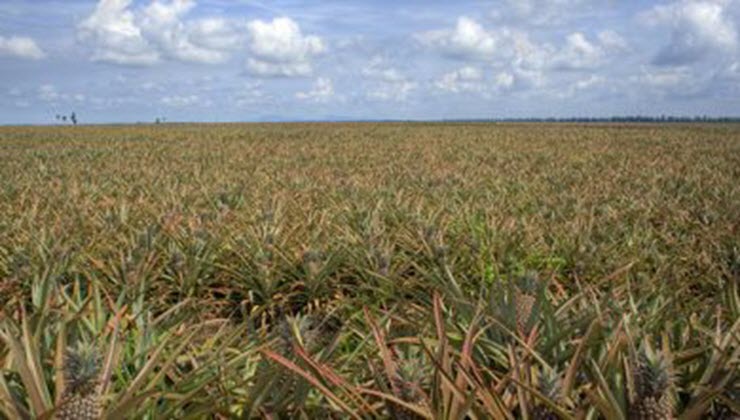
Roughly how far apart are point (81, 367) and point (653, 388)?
1.68m

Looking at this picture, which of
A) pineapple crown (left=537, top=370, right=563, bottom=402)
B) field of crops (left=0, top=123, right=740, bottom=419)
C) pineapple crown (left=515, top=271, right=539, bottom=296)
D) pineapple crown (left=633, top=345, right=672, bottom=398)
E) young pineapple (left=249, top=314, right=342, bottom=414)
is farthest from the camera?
pineapple crown (left=515, top=271, right=539, bottom=296)

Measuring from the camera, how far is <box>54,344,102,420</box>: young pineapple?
5.75 feet

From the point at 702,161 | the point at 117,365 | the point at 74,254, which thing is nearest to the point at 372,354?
the point at 117,365

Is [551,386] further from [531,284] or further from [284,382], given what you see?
[531,284]

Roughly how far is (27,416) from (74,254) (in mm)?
3630

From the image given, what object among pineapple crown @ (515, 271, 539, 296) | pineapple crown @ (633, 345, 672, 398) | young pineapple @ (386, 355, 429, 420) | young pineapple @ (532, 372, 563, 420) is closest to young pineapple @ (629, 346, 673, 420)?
pineapple crown @ (633, 345, 672, 398)

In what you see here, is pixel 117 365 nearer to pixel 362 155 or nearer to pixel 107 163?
pixel 107 163

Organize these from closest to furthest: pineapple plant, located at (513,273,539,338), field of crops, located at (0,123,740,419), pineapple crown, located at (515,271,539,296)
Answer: field of crops, located at (0,123,740,419) → pineapple plant, located at (513,273,539,338) → pineapple crown, located at (515,271,539,296)

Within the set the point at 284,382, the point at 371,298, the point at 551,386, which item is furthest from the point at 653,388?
the point at 371,298

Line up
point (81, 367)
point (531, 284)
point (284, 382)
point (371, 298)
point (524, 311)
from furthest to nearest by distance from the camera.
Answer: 1. point (371, 298)
2. point (531, 284)
3. point (524, 311)
4. point (284, 382)
5. point (81, 367)

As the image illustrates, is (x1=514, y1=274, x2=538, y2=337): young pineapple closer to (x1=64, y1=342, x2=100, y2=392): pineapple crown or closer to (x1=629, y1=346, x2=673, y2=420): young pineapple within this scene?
(x1=629, y1=346, x2=673, y2=420): young pineapple

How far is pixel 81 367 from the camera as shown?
1.76 metres

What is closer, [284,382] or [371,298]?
[284,382]

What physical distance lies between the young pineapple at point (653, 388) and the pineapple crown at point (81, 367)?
1.63 metres
